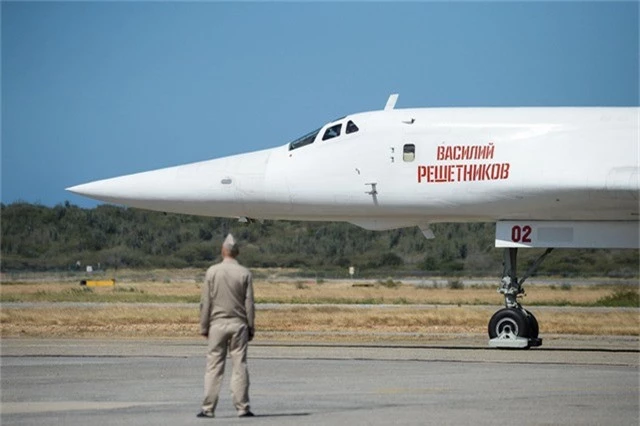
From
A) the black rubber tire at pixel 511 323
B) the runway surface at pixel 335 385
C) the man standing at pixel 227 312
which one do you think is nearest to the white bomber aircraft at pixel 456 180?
the black rubber tire at pixel 511 323

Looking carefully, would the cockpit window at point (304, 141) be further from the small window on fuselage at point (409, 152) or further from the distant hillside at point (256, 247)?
the distant hillside at point (256, 247)

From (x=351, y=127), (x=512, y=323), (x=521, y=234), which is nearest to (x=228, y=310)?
(x=512, y=323)

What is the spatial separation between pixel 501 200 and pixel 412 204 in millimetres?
1464

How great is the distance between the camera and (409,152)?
71.2ft

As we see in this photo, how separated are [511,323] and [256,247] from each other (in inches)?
1927

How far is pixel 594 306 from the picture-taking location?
130ft

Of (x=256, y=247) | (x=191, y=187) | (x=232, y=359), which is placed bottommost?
(x=232, y=359)

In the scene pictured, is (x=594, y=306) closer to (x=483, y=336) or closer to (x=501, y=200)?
(x=483, y=336)

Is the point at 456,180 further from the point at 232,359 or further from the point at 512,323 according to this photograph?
the point at 232,359

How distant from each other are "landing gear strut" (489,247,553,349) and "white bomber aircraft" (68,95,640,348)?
21 mm

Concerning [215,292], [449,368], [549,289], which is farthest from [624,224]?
[549,289]

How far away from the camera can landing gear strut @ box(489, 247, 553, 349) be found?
21438mm

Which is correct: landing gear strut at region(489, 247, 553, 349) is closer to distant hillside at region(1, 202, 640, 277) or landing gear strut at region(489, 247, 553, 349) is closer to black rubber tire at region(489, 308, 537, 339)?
black rubber tire at region(489, 308, 537, 339)

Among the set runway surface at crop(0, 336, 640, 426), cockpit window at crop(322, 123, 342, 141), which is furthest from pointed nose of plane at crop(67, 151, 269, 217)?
runway surface at crop(0, 336, 640, 426)
